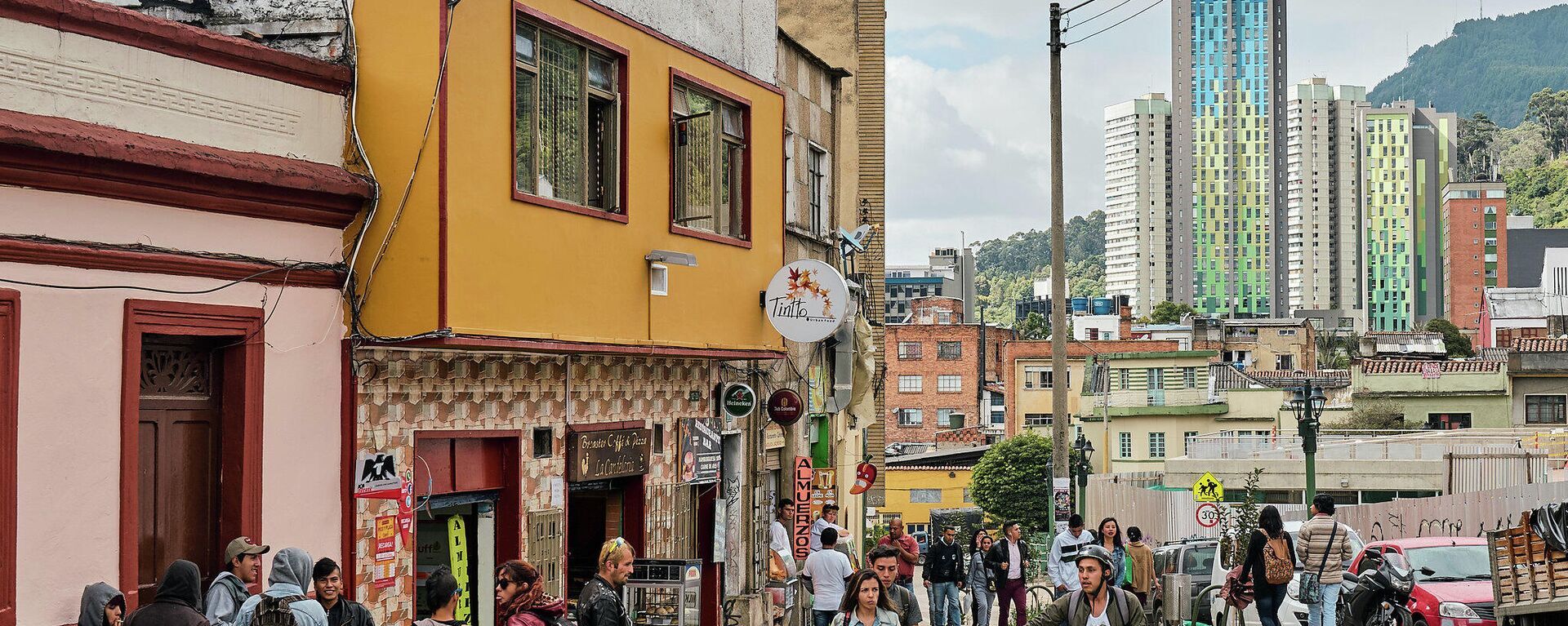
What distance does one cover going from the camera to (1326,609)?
1560 centimetres

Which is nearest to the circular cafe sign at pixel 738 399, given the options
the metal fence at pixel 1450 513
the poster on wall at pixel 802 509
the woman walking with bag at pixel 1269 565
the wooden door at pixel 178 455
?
the poster on wall at pixel 802 509

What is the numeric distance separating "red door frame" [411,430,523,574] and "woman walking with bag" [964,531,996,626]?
8897mm

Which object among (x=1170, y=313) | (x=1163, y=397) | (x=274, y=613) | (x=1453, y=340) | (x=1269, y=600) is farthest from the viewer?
(x=1170, y=313)

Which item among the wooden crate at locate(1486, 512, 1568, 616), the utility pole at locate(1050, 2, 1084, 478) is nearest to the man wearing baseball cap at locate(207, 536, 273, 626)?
the wooden crate at locate(1486, 512, 1568, 616)

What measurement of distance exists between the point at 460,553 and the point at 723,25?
23.7 feet

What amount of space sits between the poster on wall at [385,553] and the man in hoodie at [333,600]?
296 cm

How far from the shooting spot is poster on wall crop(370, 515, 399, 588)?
1223 cm

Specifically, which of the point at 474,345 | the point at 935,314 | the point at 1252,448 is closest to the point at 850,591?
the point at 474,345

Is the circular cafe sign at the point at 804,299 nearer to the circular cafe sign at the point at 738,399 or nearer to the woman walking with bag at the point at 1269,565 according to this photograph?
the circular cafe sign at the point at 738,399

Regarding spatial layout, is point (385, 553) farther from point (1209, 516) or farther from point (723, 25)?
point (1209, 516)

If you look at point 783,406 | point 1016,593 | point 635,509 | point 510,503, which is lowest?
point 1016,593

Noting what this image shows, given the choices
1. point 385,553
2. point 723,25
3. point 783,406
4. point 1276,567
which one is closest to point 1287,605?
point 1276,567

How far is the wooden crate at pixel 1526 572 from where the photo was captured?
47.5 ft

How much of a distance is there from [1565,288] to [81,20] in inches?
5186
